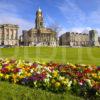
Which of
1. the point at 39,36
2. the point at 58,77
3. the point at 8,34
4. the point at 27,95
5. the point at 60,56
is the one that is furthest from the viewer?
the point at 8,34

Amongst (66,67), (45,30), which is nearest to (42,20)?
(45,30)

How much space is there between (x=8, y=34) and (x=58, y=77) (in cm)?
16561

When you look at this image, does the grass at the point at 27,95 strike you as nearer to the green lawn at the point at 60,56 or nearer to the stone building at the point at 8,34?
the green lawn at the point at 60,56

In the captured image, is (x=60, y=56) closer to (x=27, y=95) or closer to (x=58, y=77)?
(x=58, y=77)

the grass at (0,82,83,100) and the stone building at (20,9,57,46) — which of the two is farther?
the stone building at (20,9,57,46)

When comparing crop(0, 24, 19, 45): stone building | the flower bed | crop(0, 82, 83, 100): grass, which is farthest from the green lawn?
crop(0, 24, 19, 45): stone building

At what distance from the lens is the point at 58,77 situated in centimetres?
1018

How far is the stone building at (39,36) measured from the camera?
148m

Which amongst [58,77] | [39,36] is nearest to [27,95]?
[58,77]

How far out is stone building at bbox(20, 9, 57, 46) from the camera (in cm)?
14777

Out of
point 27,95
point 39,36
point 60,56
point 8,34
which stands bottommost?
point 27,95

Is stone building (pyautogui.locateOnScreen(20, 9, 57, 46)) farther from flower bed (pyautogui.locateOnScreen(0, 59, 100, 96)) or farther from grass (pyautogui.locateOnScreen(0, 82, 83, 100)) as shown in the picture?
grass (pyautogui.locateOnScreen(0, 82, 83, 100))

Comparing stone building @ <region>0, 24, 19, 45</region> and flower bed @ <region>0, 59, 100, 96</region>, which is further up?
stone building @ <region>0, 24, 19, 45</region>

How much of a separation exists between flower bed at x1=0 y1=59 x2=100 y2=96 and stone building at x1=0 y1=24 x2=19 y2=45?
511 ft
